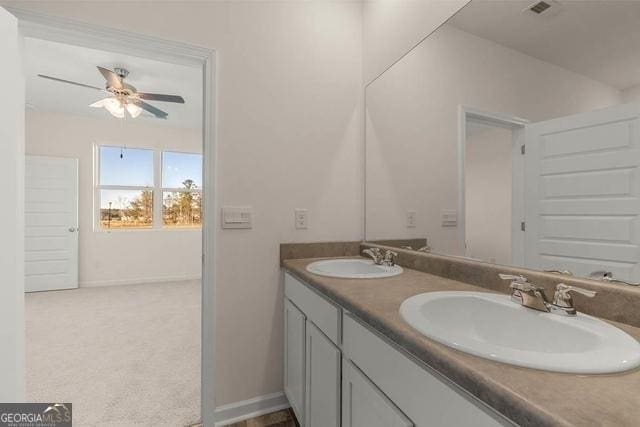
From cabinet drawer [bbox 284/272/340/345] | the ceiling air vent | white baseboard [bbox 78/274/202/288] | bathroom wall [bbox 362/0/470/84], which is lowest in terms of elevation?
white baseboard [bbox 78/274/202/288]

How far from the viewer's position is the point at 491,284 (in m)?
1.09

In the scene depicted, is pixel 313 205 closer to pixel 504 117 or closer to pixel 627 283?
pixel 504 117

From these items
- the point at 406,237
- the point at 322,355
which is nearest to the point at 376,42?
the point at 406,237

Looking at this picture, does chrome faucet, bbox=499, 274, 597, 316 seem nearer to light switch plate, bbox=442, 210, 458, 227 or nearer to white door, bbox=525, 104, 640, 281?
white door, bbox=525, 104, 640, 281

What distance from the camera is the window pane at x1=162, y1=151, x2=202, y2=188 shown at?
484 cm

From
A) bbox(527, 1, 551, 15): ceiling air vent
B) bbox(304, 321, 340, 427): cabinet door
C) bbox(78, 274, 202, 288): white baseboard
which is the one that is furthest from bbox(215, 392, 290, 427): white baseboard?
bbox(78, 274, 202, 288): white baseboard

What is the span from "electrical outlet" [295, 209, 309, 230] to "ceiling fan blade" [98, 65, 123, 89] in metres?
2.15

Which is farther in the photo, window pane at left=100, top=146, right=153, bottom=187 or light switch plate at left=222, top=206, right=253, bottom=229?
window pane at left=100, top=146, right=153, bottom=187

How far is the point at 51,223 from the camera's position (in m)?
4.08

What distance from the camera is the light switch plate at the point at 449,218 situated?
1.37 meters

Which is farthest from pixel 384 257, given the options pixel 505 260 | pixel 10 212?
pixel 10 212

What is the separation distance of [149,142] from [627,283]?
5.48 m

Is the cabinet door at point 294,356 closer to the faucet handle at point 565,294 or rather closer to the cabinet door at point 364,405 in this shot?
the cabinet door at point 364,405

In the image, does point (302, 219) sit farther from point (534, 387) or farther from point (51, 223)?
point (51, 223)
